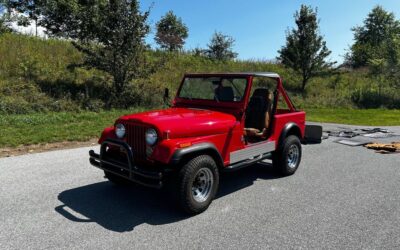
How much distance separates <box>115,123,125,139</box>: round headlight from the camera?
485 cm

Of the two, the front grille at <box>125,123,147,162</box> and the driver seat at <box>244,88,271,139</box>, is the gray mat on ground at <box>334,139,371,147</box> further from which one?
the front grille at <box>125,123,147,162</box>

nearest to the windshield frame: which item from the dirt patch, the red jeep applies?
the red jeep

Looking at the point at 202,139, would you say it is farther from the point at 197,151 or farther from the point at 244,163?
the point at 244,163

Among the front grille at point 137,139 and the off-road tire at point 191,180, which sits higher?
the front grille at point 137,139

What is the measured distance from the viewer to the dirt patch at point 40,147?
24.7ft

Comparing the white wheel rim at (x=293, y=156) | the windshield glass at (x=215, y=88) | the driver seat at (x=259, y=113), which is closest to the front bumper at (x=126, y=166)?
the windshield glass at (x=215, y=88)

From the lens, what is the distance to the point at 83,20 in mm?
13180

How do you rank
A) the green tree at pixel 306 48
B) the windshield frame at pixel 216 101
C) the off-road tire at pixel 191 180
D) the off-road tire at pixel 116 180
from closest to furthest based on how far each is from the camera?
the off-road tire at pixel 191 180 → the off-road tire at pixel 116 180 → the windshield frame at pixel 216 101 → the green tree at pixel 306 48

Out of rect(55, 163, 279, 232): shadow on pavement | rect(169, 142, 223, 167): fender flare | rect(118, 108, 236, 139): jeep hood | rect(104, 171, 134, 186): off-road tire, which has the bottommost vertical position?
A: rect(55, 163, 279, 232): shadow on pavement

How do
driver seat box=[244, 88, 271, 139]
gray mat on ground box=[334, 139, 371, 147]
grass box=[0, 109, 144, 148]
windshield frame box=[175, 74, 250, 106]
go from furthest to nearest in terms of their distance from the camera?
gray mat on ground box=[334, 139, 371, 147]
grass box=[0, 109, 144, 148]
driver seat box=[244, 88, 271, 139]
windshield frame box=[175, 74, 250, 106]

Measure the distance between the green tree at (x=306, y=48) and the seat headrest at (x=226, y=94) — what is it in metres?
17.1

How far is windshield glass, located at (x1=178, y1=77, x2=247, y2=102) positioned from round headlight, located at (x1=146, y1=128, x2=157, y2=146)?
1615 millimetres

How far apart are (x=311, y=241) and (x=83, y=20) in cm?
1196

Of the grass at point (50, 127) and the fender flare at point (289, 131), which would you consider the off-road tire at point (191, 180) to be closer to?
the fender flare at point (289, 131)
